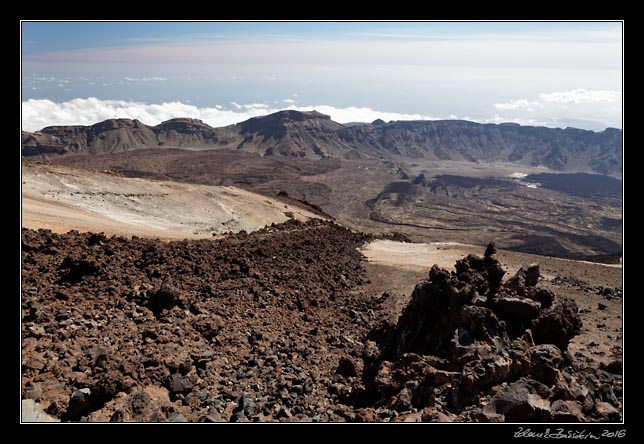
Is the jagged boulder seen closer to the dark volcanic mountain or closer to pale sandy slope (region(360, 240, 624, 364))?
pale sandy slope (region(360, 240, 624, 364))

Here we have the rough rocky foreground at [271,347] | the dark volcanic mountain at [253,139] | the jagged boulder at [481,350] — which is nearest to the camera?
the jagged boulder at [481,350]

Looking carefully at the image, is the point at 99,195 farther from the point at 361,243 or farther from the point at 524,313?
the point at 524,313

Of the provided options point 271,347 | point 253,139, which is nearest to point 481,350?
point 271,347

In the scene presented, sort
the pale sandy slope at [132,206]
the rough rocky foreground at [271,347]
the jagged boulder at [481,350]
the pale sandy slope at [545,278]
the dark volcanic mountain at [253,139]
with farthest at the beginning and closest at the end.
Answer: the dark volcanic mountain at [253,139]
the pale sandy slope at [132,206]
the pale sandy slope at [545,278]
the rough rocky foreground at [271,347]
the jagged boulder at [481,350]

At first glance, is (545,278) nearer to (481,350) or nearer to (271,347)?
(481,350)

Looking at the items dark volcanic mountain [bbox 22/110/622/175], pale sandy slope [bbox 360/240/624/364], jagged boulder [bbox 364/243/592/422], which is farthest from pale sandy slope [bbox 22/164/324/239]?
dark volcanic mountain [bbox 22/110/622/175]

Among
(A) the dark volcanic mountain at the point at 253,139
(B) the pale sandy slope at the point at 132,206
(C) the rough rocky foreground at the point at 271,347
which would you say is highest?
(A) the dark volcanic mountain at the point at 253,139

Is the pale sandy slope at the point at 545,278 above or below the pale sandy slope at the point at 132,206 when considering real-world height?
below

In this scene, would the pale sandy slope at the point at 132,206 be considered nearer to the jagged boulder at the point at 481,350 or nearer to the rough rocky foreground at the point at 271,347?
the rough rocky foreground at the point at 271,347

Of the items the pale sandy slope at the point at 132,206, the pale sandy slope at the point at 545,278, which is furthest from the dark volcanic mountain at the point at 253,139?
the pale sandy slope at the point at 545,278

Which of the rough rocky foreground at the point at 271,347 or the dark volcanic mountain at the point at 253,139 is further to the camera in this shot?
the dark volcanic mountain at the point at 253,139
